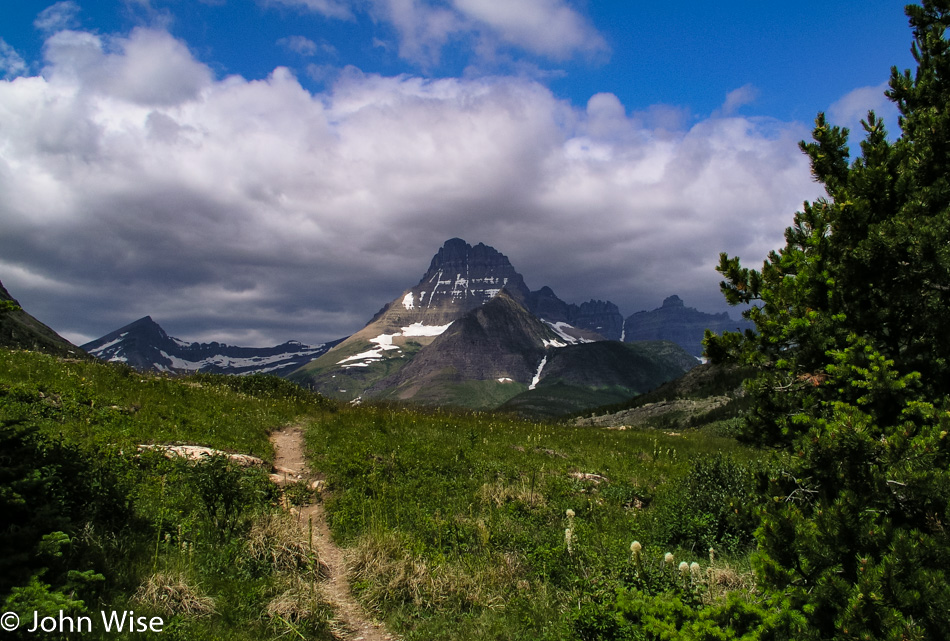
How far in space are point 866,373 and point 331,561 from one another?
8.24 m

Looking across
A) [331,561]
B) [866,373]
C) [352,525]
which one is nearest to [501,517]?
[352,525]

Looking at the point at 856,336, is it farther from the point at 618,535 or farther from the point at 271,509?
the point at 271,509

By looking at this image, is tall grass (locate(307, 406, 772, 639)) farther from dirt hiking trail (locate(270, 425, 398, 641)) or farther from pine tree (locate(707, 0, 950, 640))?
pine tree (locate(707, 0, 950, 640))

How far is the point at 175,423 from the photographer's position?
44.1 ft

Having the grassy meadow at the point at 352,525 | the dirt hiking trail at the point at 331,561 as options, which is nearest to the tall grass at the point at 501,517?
the grassy meadow at the point at 352,525

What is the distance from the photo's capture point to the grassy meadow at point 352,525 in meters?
5.10

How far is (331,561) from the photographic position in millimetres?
8344

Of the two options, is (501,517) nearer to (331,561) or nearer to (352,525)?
(352,525)

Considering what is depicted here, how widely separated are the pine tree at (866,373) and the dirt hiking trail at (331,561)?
513 cm

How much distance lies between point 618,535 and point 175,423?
12.1m

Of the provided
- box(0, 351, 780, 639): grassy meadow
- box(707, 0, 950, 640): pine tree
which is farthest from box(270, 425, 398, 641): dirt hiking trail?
box(707, 0, 950, 640): pine tree

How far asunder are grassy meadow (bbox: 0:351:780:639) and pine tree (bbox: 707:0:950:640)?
731 mm

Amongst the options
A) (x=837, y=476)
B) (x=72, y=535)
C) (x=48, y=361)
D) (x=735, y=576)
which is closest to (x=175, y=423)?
(x=48, y=361)

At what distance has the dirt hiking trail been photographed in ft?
21.5
